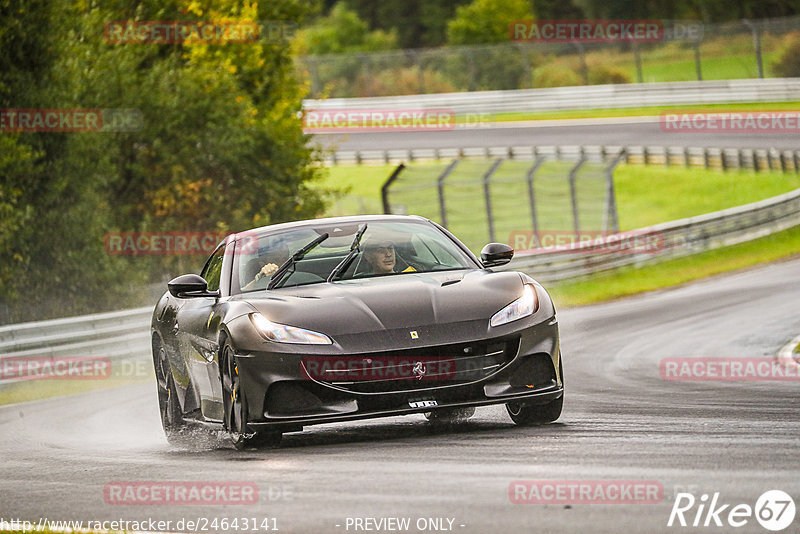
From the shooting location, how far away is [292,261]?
8.95 metres

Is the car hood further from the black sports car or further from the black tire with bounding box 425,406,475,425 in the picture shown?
the black tire with bounding box 425,406,475,425

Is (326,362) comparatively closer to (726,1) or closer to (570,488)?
(570,488)

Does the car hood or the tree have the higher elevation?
the car hood

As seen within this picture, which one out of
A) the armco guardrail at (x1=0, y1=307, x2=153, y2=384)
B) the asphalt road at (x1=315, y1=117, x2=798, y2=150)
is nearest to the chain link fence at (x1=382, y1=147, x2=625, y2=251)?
the asphalt road at (x1=315, y1=117, x2=798, y2=150)

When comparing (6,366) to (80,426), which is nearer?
(80,426)

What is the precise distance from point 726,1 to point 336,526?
7628cm

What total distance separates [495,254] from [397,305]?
1.38 meters

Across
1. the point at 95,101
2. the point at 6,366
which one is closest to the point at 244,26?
the point at 95,101

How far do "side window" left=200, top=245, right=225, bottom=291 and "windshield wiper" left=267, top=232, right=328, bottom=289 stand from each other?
64 cm

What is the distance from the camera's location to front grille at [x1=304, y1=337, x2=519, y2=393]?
777cm

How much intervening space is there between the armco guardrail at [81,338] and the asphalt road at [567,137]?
86.3 feet

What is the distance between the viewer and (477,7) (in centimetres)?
7769

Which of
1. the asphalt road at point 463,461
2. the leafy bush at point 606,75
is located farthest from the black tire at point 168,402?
the leafy bush at point 606,75

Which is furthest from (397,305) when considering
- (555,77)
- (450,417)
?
(555,77)
